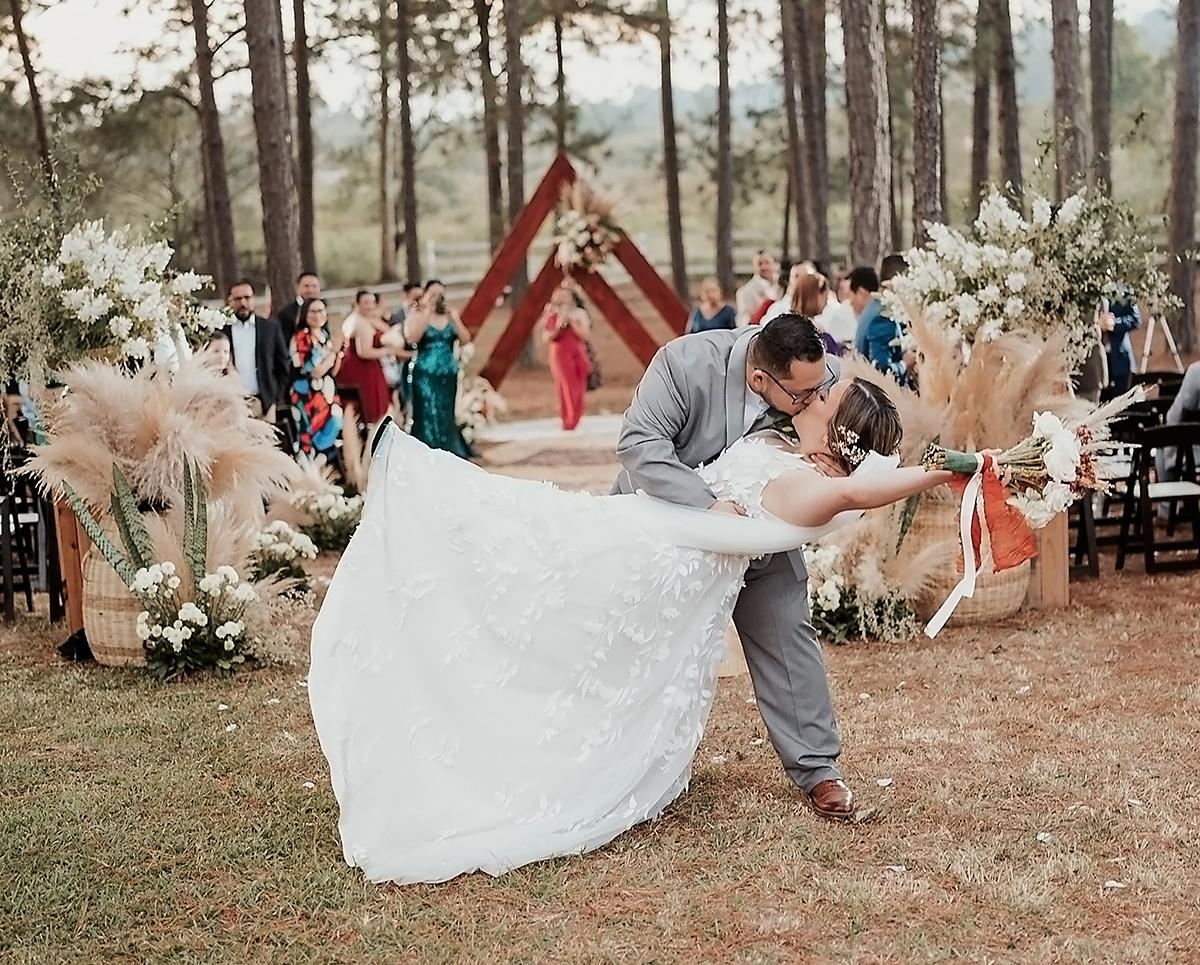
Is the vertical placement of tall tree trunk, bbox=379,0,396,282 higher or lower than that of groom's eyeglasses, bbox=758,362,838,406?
higher

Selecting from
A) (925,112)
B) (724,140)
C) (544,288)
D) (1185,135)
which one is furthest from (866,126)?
(724,140)

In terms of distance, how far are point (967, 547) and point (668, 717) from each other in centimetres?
113

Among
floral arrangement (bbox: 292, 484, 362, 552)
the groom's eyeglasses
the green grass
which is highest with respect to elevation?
the groom's eyeglasses

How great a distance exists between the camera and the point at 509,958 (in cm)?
412

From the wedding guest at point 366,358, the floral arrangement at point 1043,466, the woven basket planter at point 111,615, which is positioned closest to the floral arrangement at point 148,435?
the woven basket planter at point 111,615

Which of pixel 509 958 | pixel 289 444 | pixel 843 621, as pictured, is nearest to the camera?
pixel 509 958

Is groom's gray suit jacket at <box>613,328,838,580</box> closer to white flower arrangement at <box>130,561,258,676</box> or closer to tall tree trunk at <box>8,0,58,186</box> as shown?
white flower arrangement at <box>130,561,258,676</box>

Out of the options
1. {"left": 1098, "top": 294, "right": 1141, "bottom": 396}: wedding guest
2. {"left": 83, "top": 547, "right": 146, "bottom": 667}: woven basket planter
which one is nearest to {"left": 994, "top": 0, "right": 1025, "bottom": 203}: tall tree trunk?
{"left": 1098, "top": 294, "right": 1141, "bottom": 396}: wedding guest

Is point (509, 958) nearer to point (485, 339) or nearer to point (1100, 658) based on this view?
point (1100, 658)

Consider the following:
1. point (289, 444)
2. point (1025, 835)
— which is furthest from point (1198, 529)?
point (289, 444)

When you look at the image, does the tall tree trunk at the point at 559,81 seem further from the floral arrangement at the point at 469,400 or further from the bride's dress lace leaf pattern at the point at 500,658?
the bride's dress lace leaf pattern at the point at 500,658

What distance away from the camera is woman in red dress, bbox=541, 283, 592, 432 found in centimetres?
1895

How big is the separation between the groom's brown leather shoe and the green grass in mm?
58

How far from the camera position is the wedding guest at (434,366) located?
579 inches
